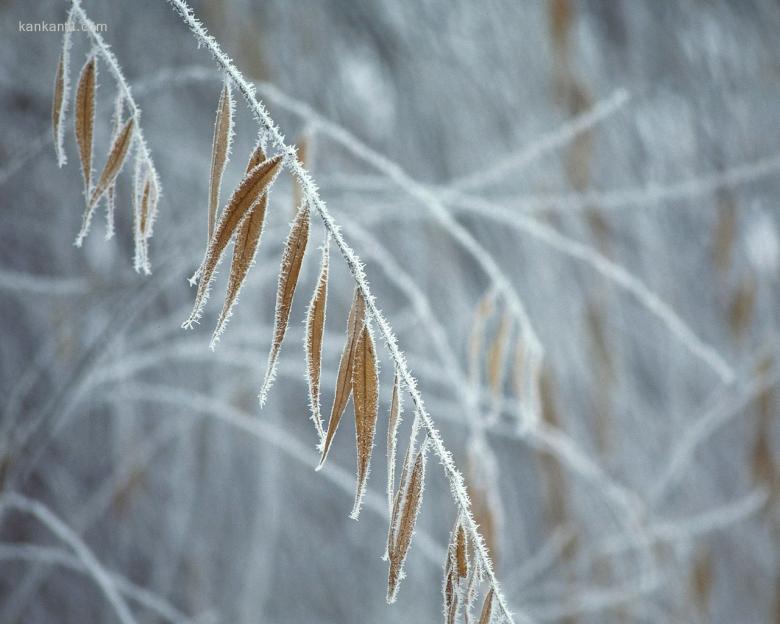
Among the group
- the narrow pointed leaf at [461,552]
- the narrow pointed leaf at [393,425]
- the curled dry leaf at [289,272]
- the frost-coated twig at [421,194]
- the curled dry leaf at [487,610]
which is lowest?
the curled dry leaf at [487,610]

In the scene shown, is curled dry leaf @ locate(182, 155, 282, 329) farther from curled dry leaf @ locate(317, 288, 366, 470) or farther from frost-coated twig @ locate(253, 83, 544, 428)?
frost-coated twig @ locate(253, 83, 544, 428)

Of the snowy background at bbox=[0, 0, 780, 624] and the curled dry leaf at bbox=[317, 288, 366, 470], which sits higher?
the snowy background at bbox=[0, 0, 780, 624]

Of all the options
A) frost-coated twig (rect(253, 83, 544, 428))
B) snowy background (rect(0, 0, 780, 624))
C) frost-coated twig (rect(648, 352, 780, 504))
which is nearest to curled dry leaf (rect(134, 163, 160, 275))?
frost-coated twig (rect(253, 83, 544, 428))

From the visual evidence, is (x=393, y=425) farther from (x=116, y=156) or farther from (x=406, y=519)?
(x=116, y=156)

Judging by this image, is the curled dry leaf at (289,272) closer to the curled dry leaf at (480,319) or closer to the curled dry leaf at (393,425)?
the curled dry leaf at (393,425)

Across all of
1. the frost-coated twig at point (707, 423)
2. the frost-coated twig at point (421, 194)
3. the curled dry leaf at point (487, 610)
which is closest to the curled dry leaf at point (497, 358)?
the frost-coated twig at point (421, 194)

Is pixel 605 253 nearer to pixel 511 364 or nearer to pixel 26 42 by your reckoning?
pixel 511 364

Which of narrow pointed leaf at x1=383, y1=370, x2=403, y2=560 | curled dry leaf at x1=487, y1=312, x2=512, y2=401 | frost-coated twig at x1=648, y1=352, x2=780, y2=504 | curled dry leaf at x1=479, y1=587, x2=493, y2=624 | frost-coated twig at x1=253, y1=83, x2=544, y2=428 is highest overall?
frost-coated twig at x1=648, y1=352, x2=780, y2=504
